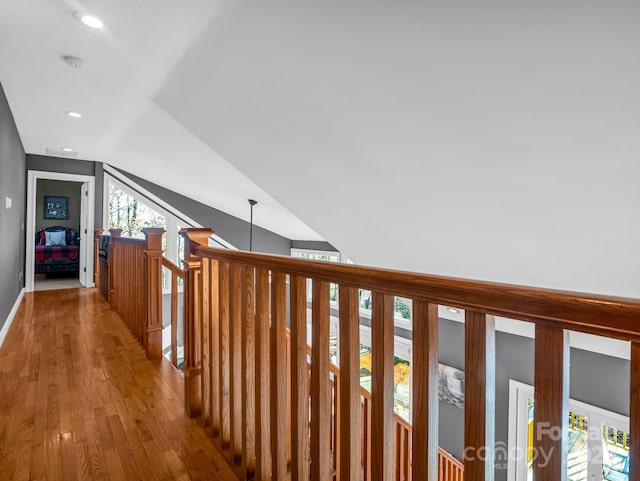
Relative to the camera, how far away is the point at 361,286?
2.79 feet

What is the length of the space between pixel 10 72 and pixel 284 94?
2338 millimetres

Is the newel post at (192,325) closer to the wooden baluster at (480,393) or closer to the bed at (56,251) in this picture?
the wooden baluster at (480,393)

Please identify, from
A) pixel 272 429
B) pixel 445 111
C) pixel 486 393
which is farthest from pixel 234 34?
pixel 486 393

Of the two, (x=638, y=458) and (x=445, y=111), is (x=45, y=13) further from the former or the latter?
(x=638, y=458)

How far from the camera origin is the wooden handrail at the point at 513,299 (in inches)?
18.7

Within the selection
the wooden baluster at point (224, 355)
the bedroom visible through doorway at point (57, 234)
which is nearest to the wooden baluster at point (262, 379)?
the wooden baluster at point (224, 355)

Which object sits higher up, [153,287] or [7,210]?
[7,210]

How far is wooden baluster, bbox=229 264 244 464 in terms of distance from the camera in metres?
1.40

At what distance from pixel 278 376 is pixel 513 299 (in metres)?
0.82

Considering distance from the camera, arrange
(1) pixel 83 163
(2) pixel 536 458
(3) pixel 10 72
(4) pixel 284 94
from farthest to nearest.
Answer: (1) pixel 83 163
(3) pixel 10 72
(4) pixel 284 94
(2) pixel 536 458

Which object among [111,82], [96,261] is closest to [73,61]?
[111,82]

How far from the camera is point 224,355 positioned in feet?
5.07

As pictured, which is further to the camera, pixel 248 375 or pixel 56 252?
pixel 56 252

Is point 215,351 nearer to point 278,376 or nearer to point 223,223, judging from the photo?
point 278,376
